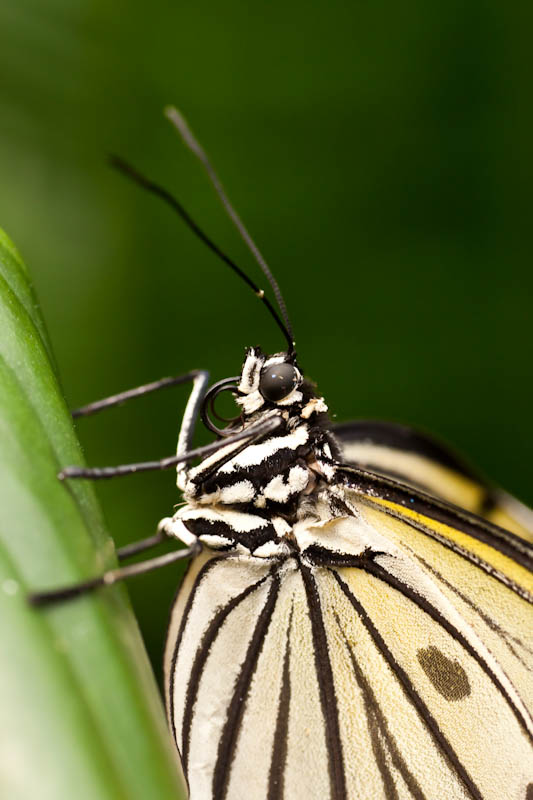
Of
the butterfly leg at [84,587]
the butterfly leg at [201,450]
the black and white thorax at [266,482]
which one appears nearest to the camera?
the butterfly leg at [84,587]

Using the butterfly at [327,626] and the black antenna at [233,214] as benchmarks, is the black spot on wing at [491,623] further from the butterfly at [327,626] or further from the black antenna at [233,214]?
the black antenna at [233,214]

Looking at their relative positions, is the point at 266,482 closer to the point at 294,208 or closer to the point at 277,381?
the point at 277,381

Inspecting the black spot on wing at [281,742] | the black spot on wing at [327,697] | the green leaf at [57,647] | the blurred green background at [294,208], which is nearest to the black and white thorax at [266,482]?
the black spot on wing at [327,697]

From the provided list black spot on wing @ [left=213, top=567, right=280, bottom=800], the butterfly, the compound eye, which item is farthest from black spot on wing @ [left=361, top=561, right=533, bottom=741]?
the compound eye

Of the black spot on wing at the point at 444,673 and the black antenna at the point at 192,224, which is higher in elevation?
the black antenna at the point at 192,224

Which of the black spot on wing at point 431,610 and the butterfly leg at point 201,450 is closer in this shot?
the butterfly leg at point 201,450

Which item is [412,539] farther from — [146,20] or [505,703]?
[146,20]

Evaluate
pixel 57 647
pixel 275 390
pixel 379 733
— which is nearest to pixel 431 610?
pixel 379 733
